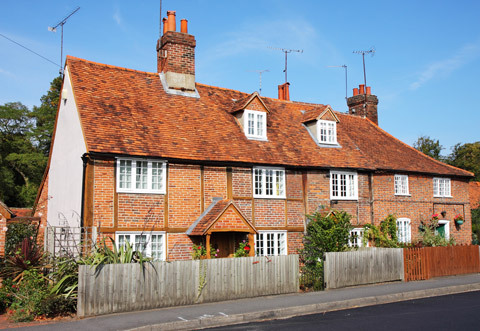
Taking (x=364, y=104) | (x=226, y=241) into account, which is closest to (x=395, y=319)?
(x=226, y=241)

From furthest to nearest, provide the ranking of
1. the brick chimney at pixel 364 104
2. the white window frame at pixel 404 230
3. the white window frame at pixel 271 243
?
the brick chimney at pixel 364 104 < the white window frame at pixel 404 230 < the white window frame at pixel 271 243

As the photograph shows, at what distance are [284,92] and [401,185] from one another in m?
8.62

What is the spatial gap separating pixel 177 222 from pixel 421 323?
9526 mm

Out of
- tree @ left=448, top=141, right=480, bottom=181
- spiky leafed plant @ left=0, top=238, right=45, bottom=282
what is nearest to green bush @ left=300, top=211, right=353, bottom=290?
spiky leafed plant @ left=0, top=238, right=45, bottom=282

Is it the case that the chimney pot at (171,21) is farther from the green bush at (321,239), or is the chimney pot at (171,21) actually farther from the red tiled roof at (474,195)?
the red tiled roof at (474,195)

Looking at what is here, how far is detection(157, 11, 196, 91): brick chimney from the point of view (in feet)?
72.8

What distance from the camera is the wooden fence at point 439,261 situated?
67.5 ft

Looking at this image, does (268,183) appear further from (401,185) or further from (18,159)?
(18,159)

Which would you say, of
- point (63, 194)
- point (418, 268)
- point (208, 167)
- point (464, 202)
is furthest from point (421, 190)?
point (63, 194)

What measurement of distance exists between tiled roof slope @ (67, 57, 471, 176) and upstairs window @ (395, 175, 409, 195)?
515 mm

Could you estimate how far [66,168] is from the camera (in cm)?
1964

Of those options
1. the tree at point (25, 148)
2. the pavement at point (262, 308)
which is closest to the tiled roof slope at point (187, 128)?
the pavement at point (262, 308)

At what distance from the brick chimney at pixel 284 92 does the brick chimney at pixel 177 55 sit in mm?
7627

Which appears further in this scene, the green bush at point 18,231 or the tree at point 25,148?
the tree at point 25,148
